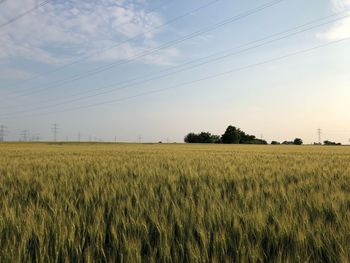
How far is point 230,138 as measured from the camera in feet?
348

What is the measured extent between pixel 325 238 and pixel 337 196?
1.58 meters

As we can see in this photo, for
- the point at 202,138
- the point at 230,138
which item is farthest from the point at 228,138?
the point at 202,138

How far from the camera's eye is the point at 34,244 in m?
1.83

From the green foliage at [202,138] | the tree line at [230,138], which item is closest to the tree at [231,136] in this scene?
the tree line at [230,138]

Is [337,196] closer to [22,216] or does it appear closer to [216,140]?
[22,216]

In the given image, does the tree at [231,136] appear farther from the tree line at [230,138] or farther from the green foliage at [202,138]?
the green foliage at [202,138]

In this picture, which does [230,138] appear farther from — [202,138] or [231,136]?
[202,138]

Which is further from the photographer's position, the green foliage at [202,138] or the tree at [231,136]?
the green foliage at [202,138]

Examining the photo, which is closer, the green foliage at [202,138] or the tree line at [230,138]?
the tree line at [230,138]

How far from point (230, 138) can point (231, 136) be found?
720mm

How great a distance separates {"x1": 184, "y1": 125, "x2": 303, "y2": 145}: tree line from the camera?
349 feet

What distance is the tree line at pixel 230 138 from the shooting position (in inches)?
4188

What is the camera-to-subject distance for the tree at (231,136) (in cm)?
10594

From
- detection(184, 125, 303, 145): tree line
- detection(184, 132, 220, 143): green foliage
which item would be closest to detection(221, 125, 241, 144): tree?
detection(184, 125, 303, 145): tree line
